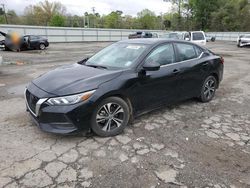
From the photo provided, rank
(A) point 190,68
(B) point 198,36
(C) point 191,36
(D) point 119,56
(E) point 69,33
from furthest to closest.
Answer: (E) point 69,33 → (B) point 198,36 → (C) point 191,36 → (A) point 190,68 → (D) point 119,56

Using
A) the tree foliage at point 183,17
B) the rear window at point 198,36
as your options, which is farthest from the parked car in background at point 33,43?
the tree foliage at point 183,17

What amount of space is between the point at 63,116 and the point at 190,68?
2.78 metres

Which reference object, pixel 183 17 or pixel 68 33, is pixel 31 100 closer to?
pixel 68 33

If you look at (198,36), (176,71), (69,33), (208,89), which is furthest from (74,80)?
(69,33)

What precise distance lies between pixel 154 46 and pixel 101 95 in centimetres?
148

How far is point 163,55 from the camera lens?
4.36m

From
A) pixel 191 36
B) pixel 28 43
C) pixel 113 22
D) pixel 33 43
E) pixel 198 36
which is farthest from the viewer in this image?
pixel 113 22

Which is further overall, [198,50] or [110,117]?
[198,50]

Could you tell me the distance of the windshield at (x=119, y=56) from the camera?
4035mm

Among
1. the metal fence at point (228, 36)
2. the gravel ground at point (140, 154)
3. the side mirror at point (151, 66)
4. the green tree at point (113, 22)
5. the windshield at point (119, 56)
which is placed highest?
A: the green tree at point (113, 22)

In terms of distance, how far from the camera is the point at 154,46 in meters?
4.21

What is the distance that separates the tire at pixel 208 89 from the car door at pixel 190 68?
0.20 meters

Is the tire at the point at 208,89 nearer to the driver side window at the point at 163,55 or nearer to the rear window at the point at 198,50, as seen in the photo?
the rear window at the point at 198,50

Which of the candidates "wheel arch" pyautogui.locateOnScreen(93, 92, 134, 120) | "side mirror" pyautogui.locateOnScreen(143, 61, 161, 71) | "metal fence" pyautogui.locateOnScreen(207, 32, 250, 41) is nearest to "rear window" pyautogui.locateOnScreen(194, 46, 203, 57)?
"side mirror" pyautogui.locateOnScreen(143, 61, 161, 71)
